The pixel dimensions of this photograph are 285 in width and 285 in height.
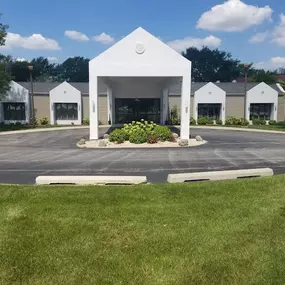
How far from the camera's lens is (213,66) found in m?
98.1

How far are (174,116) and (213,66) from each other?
62.0 m

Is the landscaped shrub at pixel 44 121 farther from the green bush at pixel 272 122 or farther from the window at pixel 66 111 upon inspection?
the green bush at pixel 272 122

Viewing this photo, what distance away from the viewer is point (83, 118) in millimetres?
43688

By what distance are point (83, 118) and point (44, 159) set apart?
2951cm

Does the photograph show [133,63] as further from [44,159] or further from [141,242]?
[141,242]

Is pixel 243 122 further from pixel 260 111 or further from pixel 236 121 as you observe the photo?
pixel 260 111

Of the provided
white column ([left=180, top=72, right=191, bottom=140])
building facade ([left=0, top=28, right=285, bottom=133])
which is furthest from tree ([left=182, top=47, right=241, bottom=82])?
white column ([left=180, top=72, right=191, bottom=140])

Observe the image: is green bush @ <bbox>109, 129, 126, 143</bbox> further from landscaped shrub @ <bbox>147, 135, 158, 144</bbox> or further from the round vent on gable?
the round vent on gable

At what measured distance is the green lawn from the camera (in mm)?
4375

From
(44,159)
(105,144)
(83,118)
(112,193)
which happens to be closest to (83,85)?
(83,118)

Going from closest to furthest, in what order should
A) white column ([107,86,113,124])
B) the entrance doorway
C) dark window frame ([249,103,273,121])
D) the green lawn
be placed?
1. the green lawn
2. white column ([107,86,113,124])
3. the entrance doorway
4. dark window frame ([249,103,273,121])

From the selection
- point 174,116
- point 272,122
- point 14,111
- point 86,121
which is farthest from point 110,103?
point 272,122

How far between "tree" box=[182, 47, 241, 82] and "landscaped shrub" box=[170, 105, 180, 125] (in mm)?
56465

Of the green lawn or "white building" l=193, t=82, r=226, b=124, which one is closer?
the green lawn
